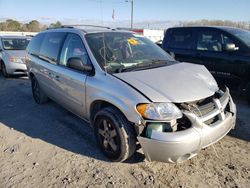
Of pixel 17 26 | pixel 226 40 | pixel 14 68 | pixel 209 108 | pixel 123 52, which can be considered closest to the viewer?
pixel 209 108

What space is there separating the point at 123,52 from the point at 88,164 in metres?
1.69

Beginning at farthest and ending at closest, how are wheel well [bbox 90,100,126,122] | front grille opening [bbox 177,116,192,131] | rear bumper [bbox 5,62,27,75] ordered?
rear bumper [bbox 5,62,27,75] → wheel well [bbox 90,100,126,122] → front grille opening [bbox 177,116,192,131]

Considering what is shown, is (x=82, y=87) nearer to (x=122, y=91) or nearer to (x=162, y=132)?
(x=122, y=91)

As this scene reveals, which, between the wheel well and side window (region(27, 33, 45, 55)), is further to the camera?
side window (region(27, 33, 45, 55))

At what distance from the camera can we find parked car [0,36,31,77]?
9102 millimetres

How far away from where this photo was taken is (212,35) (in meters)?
6.14

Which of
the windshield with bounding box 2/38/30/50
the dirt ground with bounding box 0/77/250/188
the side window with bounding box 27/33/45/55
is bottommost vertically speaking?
the dirt ground with bounding box 0/77/250/188

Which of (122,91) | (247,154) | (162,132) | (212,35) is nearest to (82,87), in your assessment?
(122,91)

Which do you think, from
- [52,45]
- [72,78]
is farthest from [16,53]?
[72,78]

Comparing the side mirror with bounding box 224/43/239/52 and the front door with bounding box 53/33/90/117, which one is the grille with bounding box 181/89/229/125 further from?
the side mirror with bounding box 224/43/239/52

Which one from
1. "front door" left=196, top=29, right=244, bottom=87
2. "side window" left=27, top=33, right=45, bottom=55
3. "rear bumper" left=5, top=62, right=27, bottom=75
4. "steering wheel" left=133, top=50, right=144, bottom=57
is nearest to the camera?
"steering wheel" left=133, top=50, right=144, bottom=57

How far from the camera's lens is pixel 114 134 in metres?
3.23

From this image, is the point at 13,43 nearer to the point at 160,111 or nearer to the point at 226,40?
the point at 226,40

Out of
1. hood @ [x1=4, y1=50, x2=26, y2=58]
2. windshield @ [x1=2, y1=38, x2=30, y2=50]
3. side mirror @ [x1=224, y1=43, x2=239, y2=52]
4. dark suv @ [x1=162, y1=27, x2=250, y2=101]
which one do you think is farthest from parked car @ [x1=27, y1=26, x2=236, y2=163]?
windshield @ [x1=2, y1=38, x2=30, y2=50]
